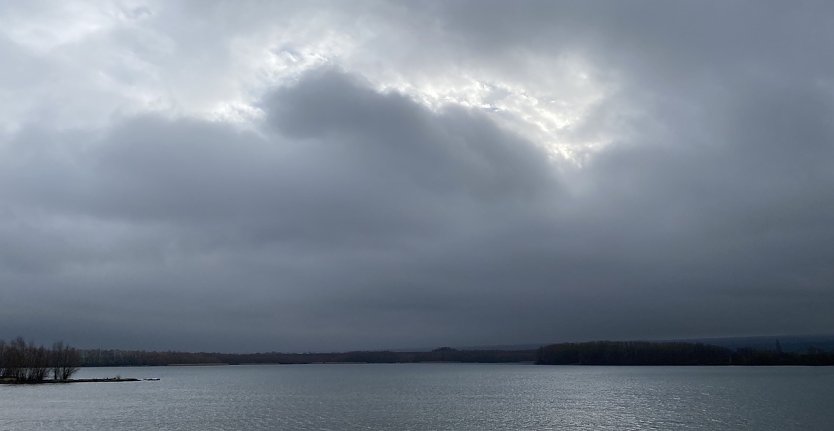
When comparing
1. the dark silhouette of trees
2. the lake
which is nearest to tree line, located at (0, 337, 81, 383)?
the dark silhouette of trees

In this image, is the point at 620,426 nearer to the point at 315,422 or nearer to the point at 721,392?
the point at 315,422

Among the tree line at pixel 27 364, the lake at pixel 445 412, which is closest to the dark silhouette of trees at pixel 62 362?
the tree line at pixel 27 364

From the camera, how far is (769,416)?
55.9m

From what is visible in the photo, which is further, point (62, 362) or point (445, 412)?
point (62, 362)

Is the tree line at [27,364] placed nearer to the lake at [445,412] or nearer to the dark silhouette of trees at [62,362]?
the dark silhouette of trees at [62,362]

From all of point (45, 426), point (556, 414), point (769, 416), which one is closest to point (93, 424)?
point (45, 426)

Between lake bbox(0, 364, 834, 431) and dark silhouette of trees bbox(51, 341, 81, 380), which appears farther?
dark silhouette of trees bbox(51, 341, 81, 380)

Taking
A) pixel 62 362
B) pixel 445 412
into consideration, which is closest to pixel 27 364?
pixel 62 362

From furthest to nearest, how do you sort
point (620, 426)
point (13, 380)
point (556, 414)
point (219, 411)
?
1. point (13, 380)
2. point (219, 411)
3. point (556, 414)
4. point (620, 426)

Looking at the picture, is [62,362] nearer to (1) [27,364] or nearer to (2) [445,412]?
(1) [27,364]

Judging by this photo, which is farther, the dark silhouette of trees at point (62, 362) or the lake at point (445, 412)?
the dark silhouette of trees at point (62, 362)

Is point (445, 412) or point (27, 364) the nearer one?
point (445, 412)

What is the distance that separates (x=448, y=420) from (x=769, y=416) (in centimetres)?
2612

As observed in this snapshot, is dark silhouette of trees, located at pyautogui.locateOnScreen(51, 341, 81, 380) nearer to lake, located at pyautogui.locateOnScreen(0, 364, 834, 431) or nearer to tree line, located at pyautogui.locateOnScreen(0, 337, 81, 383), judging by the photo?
tree line, located at pyautogui.locateOnScreen(0, 337, 81, 383)
